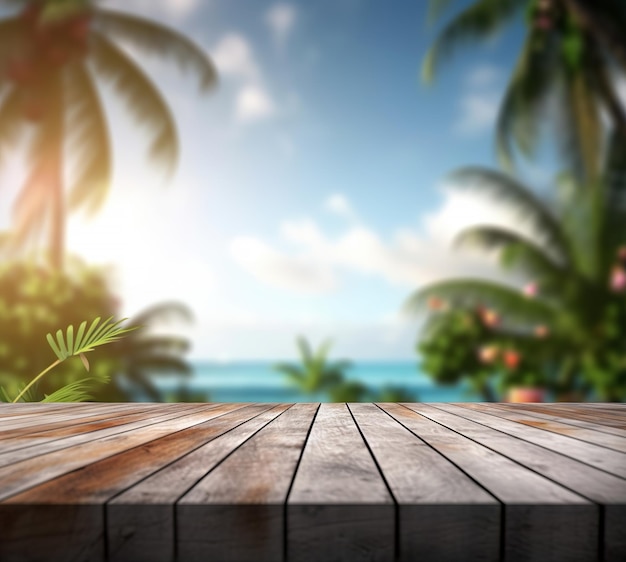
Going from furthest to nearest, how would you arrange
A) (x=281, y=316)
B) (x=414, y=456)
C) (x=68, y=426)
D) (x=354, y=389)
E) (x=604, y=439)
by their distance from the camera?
(x=281, y=316), (x=354, y=389), (x=68, y=426), (x=604, y=439), (x=414, y=456)

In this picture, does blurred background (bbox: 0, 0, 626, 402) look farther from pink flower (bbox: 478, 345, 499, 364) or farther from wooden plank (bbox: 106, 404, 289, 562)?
wooden plank (bbox: 106, 404, 289, 562)

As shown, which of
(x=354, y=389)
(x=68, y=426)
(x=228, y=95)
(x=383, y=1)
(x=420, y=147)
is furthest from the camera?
(x=420, y=147)

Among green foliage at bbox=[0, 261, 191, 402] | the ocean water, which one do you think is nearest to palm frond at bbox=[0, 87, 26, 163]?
green foliage at bbox=[0, 261, 191, 402]

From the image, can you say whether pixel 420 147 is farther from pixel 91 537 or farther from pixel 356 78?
pixel 91 537

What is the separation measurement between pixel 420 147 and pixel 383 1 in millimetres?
7647

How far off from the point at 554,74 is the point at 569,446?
9.47 meters

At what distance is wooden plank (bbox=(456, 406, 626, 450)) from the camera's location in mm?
1599

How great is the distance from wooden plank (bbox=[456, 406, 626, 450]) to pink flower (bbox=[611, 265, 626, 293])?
714 cm

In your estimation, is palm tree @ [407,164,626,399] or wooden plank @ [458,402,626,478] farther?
palm tree @ [407,164,626,399]

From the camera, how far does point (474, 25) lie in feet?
31.9

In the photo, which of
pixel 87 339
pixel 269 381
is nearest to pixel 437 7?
pixel 87 339

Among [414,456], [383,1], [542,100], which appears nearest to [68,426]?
[414,456]

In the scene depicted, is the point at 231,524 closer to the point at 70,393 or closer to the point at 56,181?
the point at 70,393

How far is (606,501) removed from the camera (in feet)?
3.31
